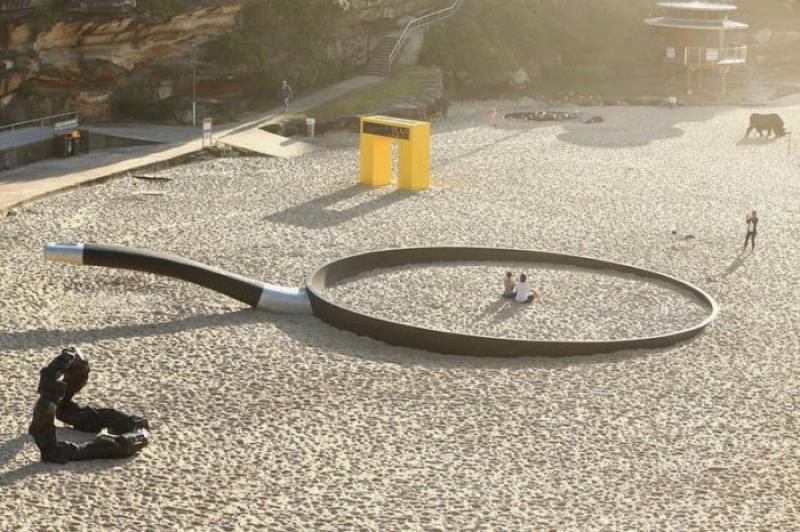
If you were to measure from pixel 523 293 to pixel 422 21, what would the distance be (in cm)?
4842

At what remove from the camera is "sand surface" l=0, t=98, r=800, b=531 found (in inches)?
829

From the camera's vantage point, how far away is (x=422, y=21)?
78.3m

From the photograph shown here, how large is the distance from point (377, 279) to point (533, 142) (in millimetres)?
26675

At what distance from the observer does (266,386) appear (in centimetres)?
2633

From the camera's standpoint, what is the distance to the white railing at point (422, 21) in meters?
73.3

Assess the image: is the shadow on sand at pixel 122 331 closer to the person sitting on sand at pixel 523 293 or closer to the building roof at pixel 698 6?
the person sitting on sand at pixel 523 293

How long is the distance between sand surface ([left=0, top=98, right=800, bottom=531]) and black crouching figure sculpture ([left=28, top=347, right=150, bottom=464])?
270mm

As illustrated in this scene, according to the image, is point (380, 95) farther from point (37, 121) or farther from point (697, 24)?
point (697, 24)

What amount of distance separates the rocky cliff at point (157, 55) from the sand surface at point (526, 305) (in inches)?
905

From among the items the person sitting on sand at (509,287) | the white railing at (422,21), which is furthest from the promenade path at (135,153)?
the person sitting on sand at (509,287)

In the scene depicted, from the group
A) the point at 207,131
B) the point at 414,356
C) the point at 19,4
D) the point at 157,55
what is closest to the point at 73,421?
the point at 414,356

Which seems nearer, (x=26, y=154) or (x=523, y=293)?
(x=523, y=293)

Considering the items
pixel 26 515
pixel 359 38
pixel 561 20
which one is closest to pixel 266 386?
pixel 26 515

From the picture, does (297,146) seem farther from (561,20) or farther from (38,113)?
(561,20)
